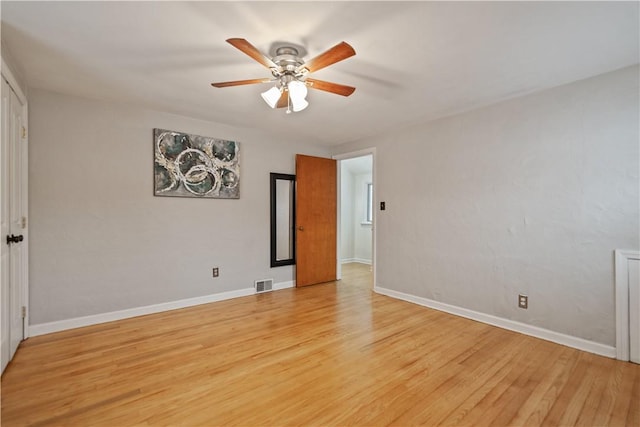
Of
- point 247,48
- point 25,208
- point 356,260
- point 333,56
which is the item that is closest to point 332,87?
point 333,56

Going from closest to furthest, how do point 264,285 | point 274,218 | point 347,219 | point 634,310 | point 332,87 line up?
point 332,87
point 634,310
point 264,285
point 274,218
point 347,219

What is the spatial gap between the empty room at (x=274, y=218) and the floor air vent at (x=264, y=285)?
43 millimetres

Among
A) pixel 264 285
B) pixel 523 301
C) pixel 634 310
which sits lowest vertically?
pixel 264 285

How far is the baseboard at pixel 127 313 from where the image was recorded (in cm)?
284

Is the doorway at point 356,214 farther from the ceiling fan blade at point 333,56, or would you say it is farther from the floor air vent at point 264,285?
the ceiling fan blade at point 333,56

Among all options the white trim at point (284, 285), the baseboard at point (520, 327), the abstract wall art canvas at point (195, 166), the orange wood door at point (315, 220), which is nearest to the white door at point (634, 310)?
the baseboard at point (520, 327)

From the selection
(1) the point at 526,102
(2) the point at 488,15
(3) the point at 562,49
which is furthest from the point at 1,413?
(1) the point at 526,102

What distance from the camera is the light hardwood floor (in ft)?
5.65

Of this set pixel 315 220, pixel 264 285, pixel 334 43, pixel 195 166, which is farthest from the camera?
pixel 315 220

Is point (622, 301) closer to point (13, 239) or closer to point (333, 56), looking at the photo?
point (333, 56)

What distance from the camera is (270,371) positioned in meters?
2.18

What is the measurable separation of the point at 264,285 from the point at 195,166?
1886 millimetres

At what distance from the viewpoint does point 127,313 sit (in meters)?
3.25

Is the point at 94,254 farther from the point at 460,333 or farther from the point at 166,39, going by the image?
the point at 460,333
